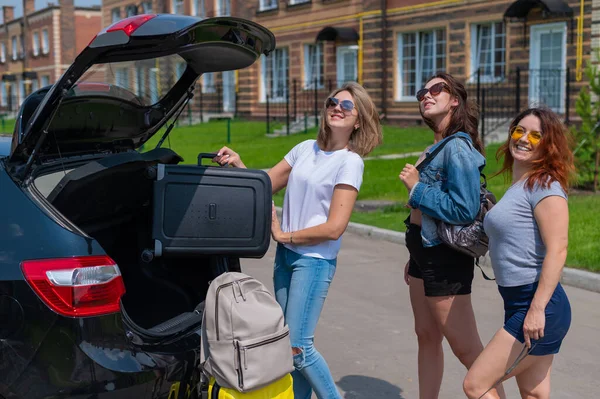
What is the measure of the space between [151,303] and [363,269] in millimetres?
4472

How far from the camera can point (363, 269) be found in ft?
27.7

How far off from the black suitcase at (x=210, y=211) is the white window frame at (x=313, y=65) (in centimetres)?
2525

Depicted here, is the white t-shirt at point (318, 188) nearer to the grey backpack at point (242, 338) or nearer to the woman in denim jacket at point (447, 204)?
the woman in denim jacket at point (447, 204)

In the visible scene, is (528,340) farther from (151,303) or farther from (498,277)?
(151,303)

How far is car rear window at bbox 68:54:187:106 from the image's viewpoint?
3549 mm

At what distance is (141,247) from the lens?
4270 millimetres

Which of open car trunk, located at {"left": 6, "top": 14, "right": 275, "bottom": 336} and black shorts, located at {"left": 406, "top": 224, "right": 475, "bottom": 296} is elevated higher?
open car trunk, located at {"left": 6, "top": 14, "right": 275, "bottom": 336}

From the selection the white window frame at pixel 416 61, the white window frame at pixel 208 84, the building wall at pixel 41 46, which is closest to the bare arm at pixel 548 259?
the white window frame at pixel 416 61

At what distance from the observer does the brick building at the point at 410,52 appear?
64.8ft

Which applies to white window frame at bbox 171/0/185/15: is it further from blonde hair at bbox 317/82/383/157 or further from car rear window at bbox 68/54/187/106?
blonde hair at bbox 317/82/383/157

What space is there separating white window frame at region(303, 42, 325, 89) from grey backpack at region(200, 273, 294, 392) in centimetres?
2568

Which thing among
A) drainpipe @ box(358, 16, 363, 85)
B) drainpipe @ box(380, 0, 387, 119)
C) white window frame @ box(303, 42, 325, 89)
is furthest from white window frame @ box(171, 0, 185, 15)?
drainpipe @ box(380, 0, 387, 119)

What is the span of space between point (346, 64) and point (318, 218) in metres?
24.5

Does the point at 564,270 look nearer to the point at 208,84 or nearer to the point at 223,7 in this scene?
the point at 223,7
